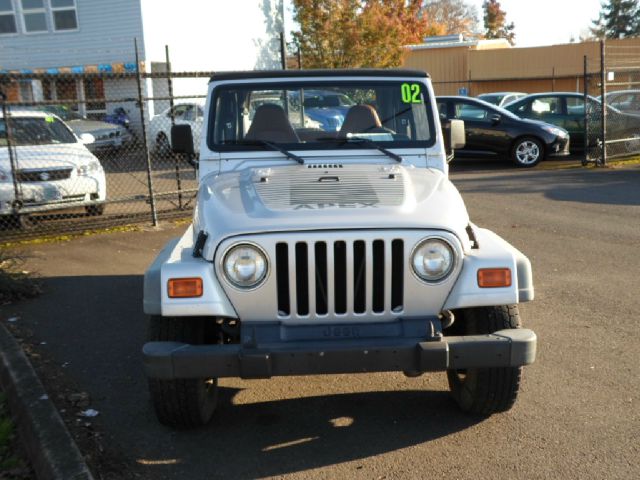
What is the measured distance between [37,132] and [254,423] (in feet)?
25.4

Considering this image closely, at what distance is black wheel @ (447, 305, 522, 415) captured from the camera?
3781mm

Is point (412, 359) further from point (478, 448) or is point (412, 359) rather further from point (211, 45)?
point (211, 45)

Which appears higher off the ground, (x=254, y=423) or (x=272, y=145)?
(x=272, y=145)

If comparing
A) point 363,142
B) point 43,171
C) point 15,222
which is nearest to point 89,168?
point 43,171

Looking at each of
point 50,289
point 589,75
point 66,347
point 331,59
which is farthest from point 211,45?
point 66,347

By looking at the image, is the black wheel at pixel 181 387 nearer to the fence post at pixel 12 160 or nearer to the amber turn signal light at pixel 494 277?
the amber turn signal light at pixel 494 277

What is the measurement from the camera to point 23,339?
5672mm

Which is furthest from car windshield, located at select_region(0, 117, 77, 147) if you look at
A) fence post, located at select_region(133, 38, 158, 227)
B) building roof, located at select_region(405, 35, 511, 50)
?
building roof, located at select_region(405, 35, 511, 50)

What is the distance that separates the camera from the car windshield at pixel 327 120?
16.6 ft

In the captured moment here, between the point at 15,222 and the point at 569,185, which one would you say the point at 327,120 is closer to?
the point at 15,222

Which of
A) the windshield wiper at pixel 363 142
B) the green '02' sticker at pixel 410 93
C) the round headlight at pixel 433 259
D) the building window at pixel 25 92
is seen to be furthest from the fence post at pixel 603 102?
the building window at pixel 25 92

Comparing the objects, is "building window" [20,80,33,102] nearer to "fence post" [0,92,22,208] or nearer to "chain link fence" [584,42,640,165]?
"fence post" [0,92,22,208]

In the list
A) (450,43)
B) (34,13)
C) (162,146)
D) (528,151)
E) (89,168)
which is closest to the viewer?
(89,168)

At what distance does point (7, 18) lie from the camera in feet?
82.0
